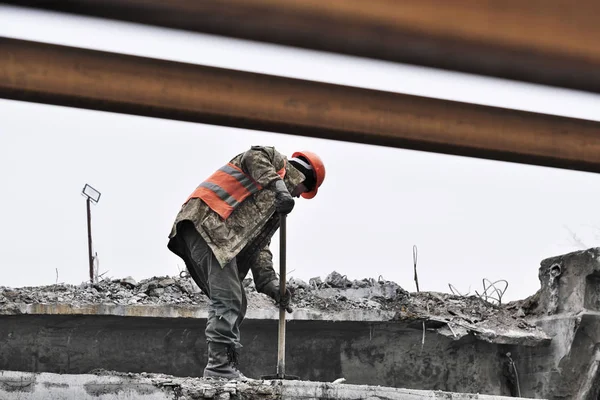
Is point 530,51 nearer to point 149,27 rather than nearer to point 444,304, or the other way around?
point 149,27

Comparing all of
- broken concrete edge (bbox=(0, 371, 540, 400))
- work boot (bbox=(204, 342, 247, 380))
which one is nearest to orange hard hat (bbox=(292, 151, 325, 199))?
work boot (bbox=(204, 342, 247, 380))

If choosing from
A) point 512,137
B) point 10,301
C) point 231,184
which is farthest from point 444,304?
point 512,137

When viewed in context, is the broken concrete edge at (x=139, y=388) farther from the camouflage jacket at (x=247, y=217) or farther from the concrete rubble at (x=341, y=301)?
the concrete rubble at (x=341, y=301)

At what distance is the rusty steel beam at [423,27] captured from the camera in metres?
1.35

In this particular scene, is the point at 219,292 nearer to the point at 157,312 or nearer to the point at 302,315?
the point at 157,312

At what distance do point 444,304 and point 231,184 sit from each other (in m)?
3.01

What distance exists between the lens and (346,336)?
26.5ft

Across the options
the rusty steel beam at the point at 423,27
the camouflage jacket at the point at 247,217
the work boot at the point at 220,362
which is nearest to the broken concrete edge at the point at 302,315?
the camouflage jacket at the point at 247,217

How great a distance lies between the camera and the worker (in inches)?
237

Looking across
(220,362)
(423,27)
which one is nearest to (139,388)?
(220,362)

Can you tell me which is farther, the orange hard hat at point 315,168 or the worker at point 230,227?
the orange hard hat at point 315,168

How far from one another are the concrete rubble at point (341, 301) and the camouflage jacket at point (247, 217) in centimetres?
155

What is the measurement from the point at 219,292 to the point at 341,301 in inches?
83.9

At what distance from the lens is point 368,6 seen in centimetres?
140
